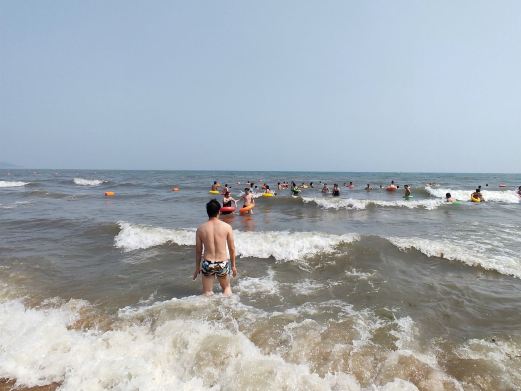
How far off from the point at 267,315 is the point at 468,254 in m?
6.33

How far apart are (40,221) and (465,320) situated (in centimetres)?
1525

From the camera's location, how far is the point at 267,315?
5148 mm

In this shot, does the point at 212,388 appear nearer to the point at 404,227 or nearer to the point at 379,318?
the point at 379,318

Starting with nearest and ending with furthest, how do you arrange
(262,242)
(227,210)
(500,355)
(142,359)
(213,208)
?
(142,359) → (500,355) → (213,208) → (262,242) → (227,210)

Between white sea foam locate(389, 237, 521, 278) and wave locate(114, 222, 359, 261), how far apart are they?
166cm

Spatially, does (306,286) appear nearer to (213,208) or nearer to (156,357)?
(213,208)

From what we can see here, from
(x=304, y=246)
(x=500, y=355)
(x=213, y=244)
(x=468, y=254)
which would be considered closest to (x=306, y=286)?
(x=213, y=244)

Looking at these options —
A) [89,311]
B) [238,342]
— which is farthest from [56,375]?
[238,342]

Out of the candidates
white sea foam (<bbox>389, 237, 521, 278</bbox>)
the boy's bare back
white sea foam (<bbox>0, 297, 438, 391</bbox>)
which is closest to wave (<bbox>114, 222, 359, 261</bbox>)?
white sea foam (<bbox>389, 237, 521, 278</bbox>)

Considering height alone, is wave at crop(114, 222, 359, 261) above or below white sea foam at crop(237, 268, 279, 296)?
above

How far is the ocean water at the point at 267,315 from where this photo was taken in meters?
3.69

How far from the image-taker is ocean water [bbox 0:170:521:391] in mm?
3688

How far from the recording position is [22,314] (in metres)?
5.05

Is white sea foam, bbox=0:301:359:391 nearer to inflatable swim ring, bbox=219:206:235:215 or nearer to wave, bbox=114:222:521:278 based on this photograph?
wave, bbox=114:222:521:278
